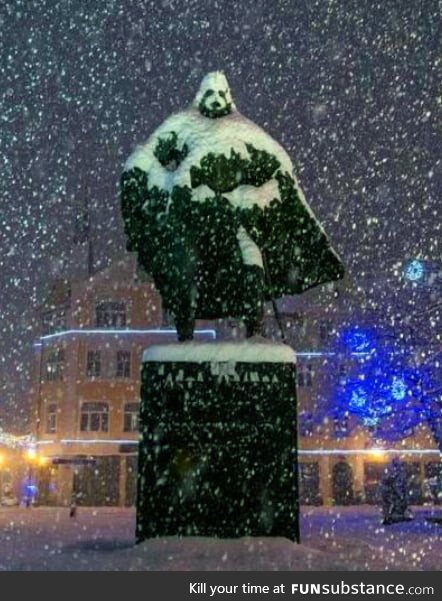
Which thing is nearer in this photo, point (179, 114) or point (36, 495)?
point (179, 114)

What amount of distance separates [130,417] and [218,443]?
2795 centimetres

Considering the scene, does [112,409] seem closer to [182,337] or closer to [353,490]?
[353,490]

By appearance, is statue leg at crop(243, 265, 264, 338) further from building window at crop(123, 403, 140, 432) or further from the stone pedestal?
building window at crop(123, 403, 140, 432)

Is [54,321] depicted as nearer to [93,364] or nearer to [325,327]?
[93,364]

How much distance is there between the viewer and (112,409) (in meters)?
36.1

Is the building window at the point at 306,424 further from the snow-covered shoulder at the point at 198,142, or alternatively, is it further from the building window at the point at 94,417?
the snow-covered shoulder at the point at 198,142

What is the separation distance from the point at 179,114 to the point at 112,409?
91.0 feet

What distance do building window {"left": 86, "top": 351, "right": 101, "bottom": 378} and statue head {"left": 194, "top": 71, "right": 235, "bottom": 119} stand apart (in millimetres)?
27952

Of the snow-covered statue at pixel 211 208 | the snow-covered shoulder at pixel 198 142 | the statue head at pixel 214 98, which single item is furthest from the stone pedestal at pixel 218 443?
the statue head at pixel 214 98

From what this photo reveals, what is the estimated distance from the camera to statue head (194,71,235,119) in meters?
9.62

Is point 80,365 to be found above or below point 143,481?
above

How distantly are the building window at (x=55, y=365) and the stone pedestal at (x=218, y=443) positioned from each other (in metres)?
29.3

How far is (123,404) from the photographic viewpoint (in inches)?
1422
